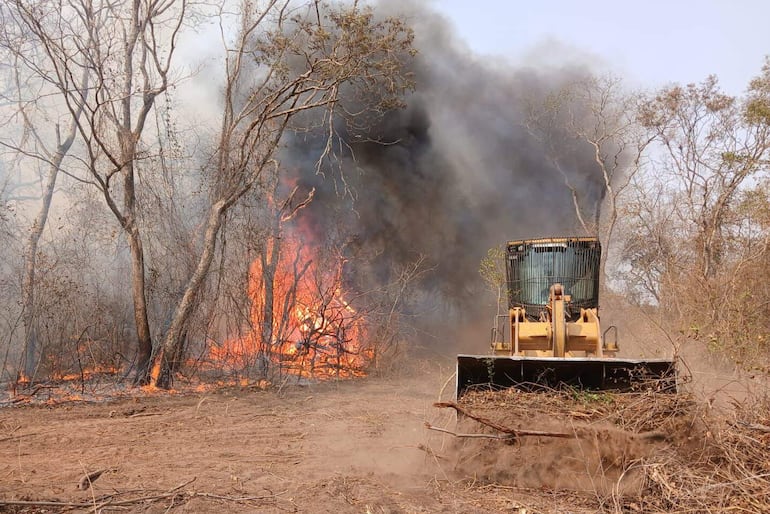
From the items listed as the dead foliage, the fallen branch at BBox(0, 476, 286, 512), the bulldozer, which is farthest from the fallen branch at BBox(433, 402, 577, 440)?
the fallen branch at BBox(0, 476, 286, 512)

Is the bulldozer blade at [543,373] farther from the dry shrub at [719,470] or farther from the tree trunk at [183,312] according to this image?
the tree trunk at [183,312]

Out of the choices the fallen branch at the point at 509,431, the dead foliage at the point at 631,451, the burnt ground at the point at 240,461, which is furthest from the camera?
the fallen branch at the point at 509,431

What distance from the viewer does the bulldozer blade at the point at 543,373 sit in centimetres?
621

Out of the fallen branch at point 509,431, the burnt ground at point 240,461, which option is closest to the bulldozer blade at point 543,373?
the burnt ground at point 240,461

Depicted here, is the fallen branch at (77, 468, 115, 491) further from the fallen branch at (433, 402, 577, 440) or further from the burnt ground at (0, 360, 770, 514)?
the fallen branch at (433, 402, 577, 440)

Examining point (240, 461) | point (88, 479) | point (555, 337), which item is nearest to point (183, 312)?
point (240, 461)

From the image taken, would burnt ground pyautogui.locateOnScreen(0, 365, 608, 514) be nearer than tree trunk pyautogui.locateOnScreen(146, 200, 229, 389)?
Yes

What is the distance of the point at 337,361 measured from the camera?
16344 mm

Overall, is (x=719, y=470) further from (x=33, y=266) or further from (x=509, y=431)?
(x=33, y=266)

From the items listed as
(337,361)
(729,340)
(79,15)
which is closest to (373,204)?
(337,361)

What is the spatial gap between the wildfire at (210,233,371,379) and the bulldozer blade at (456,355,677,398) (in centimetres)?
876

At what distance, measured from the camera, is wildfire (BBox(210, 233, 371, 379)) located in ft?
47.3

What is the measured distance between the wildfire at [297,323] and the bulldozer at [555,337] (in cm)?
723

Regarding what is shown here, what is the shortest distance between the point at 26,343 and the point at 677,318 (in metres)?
18.2
